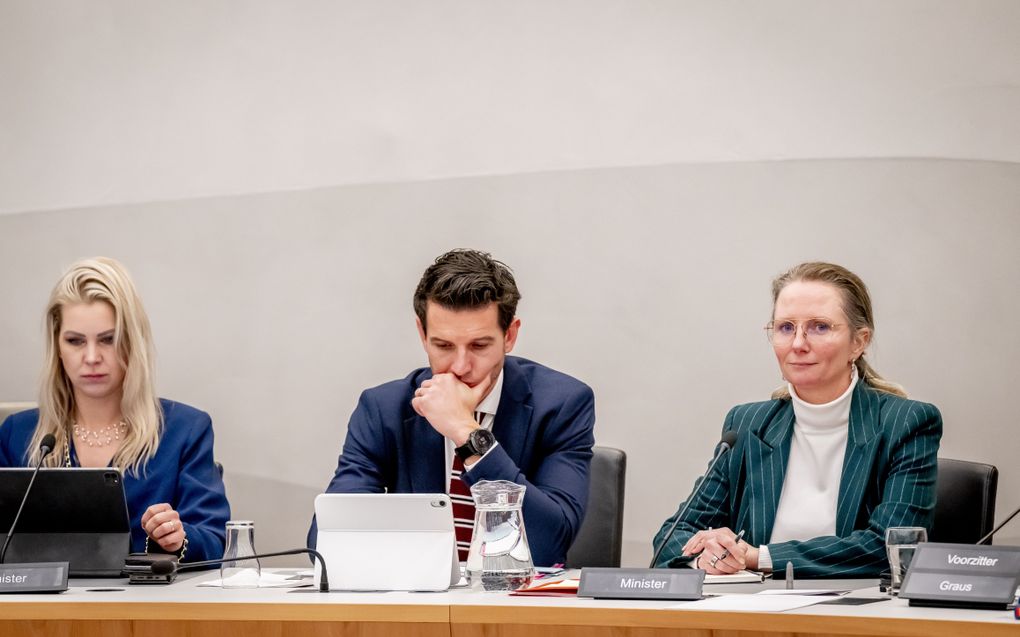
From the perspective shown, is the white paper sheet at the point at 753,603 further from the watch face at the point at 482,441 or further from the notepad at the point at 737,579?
the watch face at the point at 482,441

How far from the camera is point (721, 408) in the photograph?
3.35 m

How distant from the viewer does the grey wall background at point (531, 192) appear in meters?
3.19

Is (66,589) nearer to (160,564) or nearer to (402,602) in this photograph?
(160,564)

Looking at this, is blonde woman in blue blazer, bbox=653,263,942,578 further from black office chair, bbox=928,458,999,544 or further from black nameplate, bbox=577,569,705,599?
black nameplate, bbox=577,569,705,599

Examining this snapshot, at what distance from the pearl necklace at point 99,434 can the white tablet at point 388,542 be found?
1.07m

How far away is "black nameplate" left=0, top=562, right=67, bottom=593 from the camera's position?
1.99m

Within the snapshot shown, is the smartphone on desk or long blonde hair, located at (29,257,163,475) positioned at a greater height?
long blonde hair, located at (29,257,163,475)

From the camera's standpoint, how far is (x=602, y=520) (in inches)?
110

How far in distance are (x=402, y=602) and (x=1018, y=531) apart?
6.76ft

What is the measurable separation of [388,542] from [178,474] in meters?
1.05

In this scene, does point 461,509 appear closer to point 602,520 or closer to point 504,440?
point 504,440

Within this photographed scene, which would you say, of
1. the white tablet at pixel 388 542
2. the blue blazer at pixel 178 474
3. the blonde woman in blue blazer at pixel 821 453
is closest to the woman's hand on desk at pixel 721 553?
the blonde woman in blue blazer at pixel 821 453

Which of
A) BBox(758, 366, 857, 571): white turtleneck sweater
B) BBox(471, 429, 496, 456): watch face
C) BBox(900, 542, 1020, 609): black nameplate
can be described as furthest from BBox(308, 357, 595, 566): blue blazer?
BBox(900, 542, 1020, 609): black nameplate

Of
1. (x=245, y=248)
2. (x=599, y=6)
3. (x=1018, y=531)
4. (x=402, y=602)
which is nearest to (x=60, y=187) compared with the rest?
(x=245, y=248)
